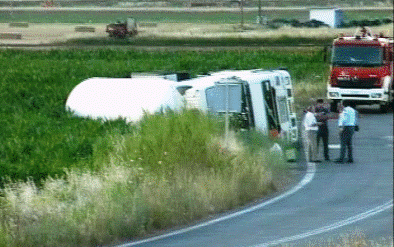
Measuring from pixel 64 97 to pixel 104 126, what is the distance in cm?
838

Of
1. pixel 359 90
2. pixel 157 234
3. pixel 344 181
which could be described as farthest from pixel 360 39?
pixel 157 234

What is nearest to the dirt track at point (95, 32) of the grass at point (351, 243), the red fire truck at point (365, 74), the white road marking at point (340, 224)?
the grass at point (351, 243)

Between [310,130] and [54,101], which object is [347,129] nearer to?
[310,130]

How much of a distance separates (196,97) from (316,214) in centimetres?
621

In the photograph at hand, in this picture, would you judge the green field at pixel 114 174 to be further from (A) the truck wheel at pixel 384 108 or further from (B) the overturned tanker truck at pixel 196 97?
(A) the truck wheel at pixel 384 108

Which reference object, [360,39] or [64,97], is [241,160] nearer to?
[64,97]

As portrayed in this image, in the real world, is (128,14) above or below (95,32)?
above

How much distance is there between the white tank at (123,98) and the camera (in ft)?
77.9

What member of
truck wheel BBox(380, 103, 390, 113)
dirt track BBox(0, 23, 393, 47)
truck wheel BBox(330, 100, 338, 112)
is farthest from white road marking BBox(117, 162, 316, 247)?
truck wheel BBox(380, 103, 390, 113)

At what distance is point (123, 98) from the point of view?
24719mm

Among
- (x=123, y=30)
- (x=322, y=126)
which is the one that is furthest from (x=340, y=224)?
(x=322, y=126)

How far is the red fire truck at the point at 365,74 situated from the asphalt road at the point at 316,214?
1272 centimetres

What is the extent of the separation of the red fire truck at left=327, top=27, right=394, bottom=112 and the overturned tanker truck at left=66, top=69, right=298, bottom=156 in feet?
47.5

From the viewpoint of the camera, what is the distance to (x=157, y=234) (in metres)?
16.6
